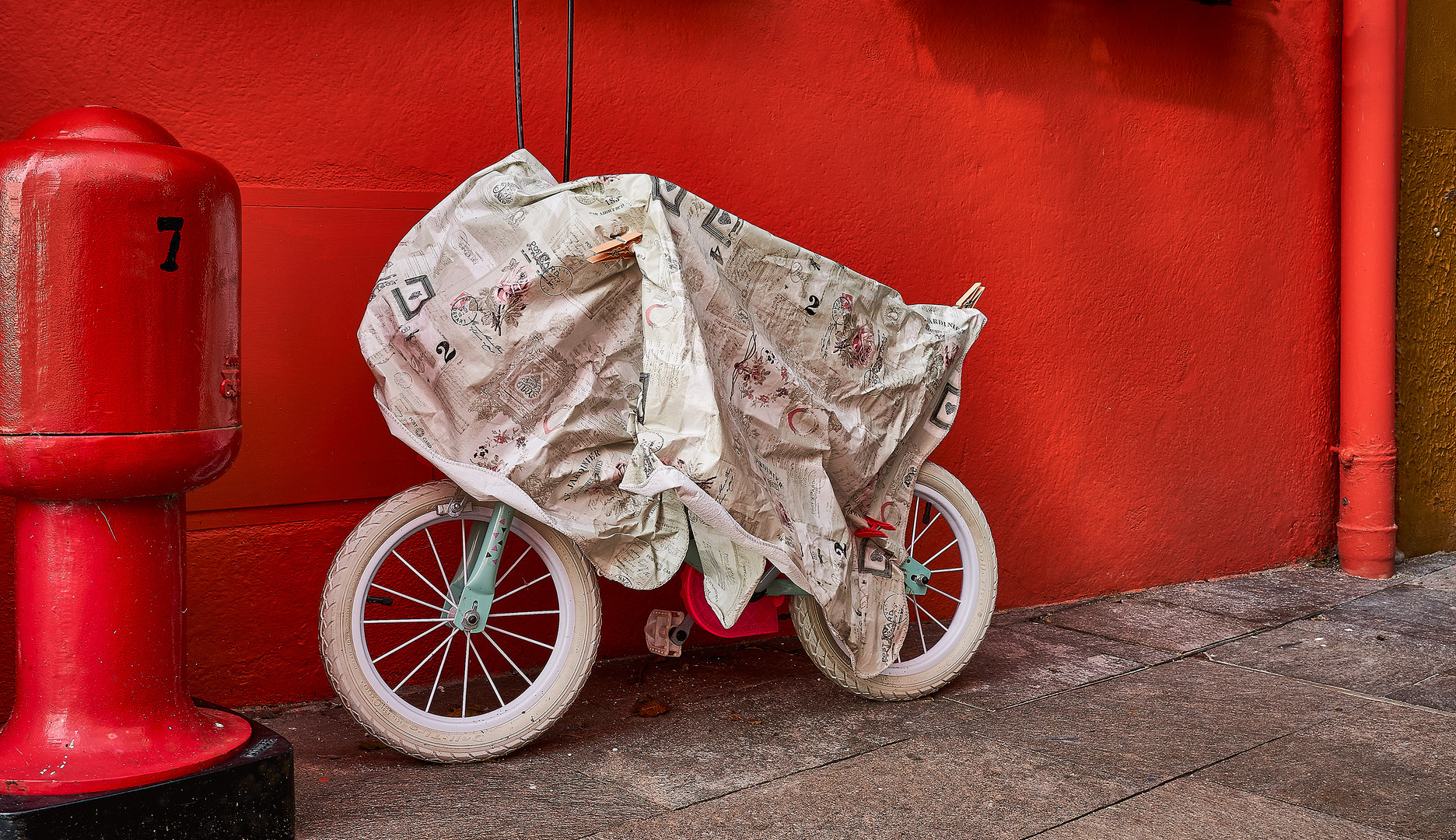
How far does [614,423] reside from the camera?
2.77 meters

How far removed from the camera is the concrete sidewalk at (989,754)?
2434 mm

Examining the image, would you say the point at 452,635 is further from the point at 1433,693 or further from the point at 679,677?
the point at 1433,693

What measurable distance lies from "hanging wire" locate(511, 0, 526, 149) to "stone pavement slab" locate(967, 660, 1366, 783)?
2048 millimetres

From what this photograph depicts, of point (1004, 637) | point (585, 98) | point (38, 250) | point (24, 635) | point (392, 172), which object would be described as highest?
point (585, 98)

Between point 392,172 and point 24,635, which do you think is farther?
point 392,172

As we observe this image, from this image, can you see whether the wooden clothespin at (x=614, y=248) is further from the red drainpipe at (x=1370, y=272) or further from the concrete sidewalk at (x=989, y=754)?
the red drainpipe at (x=1370, y=272)

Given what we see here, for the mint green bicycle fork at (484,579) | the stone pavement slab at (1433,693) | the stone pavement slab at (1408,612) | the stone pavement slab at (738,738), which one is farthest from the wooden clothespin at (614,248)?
the stone pavement slab at (1408,612)

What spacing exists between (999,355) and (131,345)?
2.98m

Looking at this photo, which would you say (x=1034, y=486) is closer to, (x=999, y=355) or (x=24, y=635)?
(x=999, y=355)

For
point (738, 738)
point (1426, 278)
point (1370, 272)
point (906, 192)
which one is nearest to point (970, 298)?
point (906, 192)

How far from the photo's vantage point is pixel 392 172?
10.2 ft

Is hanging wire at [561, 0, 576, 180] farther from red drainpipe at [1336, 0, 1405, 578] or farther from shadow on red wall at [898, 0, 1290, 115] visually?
red drainpipe at [1336, 0, 1405, 578]

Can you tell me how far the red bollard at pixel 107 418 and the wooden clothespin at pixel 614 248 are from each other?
79cm

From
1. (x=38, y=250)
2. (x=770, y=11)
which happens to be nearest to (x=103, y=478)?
(x=38, y=250)
